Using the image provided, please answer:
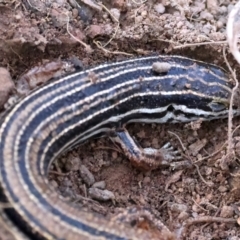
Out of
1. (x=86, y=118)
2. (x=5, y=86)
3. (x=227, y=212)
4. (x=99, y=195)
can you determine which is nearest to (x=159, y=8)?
(x=86, y=118)

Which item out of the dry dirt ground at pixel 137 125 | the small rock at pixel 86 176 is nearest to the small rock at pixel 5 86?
the dry dirt ground at pixel 137 125

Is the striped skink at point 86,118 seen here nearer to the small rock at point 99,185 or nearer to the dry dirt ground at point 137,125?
the dry dirt ground at point 137,125

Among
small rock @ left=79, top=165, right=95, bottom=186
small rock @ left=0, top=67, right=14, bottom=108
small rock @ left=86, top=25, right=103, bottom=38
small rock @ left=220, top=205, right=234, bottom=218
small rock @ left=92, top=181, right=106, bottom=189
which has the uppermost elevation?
small rock @ left=86, top=25, right=103, bottom=38

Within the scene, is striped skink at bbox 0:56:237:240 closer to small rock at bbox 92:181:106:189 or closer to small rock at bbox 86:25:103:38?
small rock at bbox 92:181:106:189

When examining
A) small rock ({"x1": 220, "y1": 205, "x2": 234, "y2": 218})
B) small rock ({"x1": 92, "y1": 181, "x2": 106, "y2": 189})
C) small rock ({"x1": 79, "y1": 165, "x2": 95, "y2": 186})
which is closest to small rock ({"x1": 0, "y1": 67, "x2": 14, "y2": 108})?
small rock ({"x1": 79, "y1": 165, "x2": 95, "y2": 186})

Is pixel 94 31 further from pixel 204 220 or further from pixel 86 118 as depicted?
pixel 204 220

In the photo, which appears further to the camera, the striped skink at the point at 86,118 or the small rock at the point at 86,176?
the small rock at the point at 86,176
